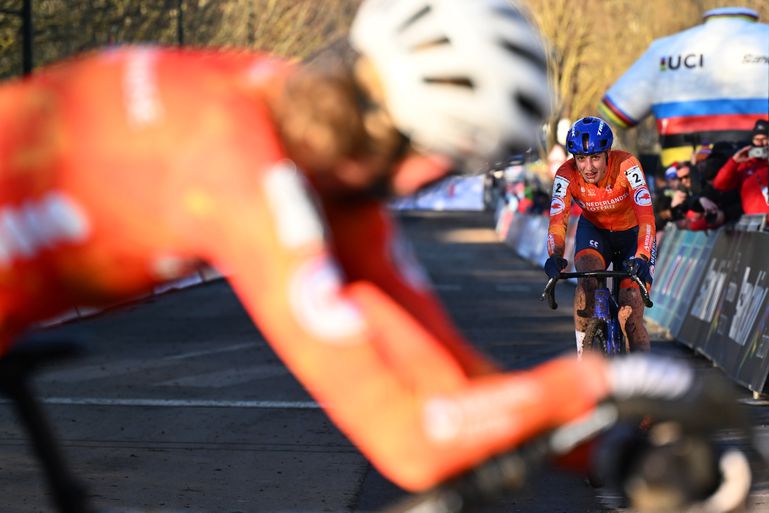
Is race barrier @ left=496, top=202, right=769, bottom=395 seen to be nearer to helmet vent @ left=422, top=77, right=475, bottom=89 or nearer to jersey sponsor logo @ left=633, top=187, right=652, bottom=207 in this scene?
jersey sponsor logo @ left=633, top=187, right=652, bottom=207

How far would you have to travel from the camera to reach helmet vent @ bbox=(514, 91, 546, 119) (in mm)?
2914

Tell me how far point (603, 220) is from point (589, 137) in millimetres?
813

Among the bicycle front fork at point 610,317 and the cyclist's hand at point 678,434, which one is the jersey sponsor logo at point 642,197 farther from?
the cyclist's hand at point 678,434

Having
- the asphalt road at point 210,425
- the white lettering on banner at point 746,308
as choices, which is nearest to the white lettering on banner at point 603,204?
the asphalt road at point 210,425

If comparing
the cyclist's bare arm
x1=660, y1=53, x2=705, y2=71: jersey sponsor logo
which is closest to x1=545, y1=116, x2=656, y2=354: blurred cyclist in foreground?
the cyclist's bare arm

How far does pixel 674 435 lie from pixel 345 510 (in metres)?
4.89

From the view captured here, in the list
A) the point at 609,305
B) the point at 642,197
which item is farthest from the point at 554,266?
the point at 642,197

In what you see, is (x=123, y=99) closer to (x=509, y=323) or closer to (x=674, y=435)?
(x=674, y=435)

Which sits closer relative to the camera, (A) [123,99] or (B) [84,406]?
(A) [123,99]

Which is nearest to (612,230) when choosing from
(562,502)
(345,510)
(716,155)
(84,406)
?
(562,502)

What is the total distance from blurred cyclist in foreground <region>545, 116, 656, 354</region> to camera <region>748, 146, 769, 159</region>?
5.22m

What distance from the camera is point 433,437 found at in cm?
261

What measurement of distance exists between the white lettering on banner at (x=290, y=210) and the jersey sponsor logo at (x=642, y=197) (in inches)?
276

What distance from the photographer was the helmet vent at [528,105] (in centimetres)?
291
